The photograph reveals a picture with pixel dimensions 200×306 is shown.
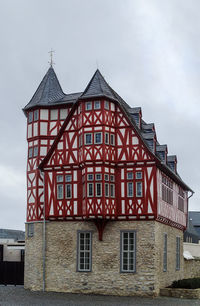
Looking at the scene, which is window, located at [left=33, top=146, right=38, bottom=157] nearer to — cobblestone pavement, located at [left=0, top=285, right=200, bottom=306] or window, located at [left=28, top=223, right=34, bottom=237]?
window, located at [left=28, top=223, right=34, bottom=237]

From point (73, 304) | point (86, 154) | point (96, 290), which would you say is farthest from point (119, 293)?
point (86, 154)

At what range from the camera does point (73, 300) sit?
26156 mm

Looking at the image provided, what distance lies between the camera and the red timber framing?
29.5 meters

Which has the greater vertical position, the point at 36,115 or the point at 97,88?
the point at 97,88

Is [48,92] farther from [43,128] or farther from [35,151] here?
[35,151]

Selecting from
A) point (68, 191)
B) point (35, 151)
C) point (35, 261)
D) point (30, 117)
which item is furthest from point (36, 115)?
point (35, 261)

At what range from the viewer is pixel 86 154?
30.0 m

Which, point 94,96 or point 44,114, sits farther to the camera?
point 44,114

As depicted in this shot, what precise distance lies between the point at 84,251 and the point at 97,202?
9.76 feet

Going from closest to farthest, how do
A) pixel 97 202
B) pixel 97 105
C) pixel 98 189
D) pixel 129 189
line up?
pixel 97 202 → pixel 98 189 → pixel 129 189 → pixel 97 105

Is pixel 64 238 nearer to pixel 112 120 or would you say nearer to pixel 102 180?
pixel 102 180

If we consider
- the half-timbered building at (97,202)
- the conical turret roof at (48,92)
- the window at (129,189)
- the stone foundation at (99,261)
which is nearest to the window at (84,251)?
the half-timbered building at (97,202)

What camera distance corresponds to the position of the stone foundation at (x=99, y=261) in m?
28.9

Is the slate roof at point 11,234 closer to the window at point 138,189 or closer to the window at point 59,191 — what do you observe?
the window at point 59,191
